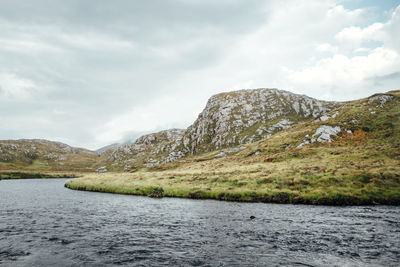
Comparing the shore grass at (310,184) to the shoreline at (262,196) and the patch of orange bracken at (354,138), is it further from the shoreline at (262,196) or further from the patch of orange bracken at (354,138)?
the patch of orange bracken at (354,138)

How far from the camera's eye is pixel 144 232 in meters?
22.1

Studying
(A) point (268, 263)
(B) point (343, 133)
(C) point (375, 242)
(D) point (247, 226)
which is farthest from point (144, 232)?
(B) point (343, 133)

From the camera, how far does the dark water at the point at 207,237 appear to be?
49.8 feet

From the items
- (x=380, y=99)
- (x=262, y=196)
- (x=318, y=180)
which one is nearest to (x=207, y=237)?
(x=262, y=196)

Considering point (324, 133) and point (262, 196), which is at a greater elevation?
point (324, 133)

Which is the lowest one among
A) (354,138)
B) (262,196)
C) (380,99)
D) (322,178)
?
(262,196)

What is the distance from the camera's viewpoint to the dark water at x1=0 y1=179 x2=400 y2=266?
15.2 meters

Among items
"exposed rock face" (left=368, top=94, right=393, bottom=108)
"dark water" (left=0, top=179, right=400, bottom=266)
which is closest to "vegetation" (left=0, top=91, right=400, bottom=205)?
"dark water" (left=0, top=179, right=400, bottom=266)

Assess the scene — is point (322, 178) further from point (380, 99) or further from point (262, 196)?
point (380, 99)

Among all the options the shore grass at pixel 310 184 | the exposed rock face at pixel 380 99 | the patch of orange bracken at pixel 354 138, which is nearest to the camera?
the shore grass at pixel 310 184

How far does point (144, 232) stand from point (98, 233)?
4892 millimetres

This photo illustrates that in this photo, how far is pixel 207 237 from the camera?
20.1m

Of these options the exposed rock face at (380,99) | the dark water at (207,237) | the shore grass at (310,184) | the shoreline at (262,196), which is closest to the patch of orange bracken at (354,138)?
the shore grass at (310,184)

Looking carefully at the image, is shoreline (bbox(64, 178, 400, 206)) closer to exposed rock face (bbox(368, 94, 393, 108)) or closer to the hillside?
the hillside
